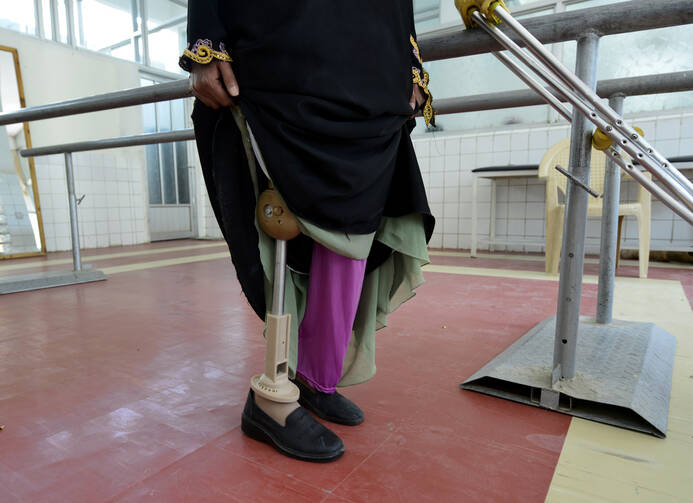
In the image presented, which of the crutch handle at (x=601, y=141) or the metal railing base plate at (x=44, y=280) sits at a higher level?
the crutch handle at (x=601, y=141)

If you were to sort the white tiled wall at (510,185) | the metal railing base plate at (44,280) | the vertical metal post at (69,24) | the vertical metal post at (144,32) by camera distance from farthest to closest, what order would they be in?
the vertical metal post at (144,32) < the vertical metal post at (69,24) < the white tiled wall at (510,185) < the metal railing base plate at (44,280)

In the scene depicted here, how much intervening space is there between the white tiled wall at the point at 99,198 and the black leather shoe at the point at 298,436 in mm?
4698

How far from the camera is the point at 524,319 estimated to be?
5.79 feet

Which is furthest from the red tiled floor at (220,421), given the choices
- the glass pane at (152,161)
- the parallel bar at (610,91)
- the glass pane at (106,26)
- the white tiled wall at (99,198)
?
the glass pane at (106,26)

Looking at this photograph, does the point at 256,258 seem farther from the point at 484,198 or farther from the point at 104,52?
the point at 104,52

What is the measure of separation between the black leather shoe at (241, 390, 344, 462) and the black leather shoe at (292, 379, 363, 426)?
100 mm

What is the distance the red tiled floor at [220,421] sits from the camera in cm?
70

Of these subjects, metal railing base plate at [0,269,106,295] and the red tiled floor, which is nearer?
the red tiled floor

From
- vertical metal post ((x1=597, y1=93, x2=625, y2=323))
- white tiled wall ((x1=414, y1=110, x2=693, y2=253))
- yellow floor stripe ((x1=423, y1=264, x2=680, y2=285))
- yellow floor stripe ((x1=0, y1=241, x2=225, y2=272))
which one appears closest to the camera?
vertical metal post ((x1=597, y1=93, x2=625, y2=323))

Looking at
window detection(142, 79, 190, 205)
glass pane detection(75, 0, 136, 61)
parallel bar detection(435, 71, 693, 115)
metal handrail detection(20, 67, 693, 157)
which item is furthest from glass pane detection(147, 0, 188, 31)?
parallel bar detection(435, 71, 693, 115)

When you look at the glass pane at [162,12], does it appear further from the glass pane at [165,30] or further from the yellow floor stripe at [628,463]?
the yellow floor stripe at [628,463]

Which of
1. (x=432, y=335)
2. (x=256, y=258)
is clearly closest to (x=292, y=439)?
(x=256, y=258)

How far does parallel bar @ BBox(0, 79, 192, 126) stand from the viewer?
1.12 m

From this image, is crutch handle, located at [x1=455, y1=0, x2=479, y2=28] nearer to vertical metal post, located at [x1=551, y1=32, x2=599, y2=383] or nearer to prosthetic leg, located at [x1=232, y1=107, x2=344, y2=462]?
vertical metal post, located at [x1=551, y1=32, x2=599, y2=383]
